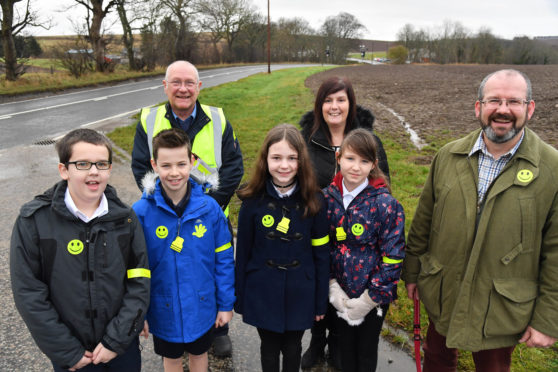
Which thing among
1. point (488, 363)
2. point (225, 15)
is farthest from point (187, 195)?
point (225, 15)

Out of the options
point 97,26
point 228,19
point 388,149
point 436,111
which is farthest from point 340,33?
point 388,149

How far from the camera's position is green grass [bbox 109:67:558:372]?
121 inches

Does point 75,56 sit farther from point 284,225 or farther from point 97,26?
point 284,225

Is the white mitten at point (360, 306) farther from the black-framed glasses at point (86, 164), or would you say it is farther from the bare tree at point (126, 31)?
the bare tree at point (126, 31)

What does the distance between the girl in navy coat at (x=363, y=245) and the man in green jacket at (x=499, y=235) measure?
0.98 ft

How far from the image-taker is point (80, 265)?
6.65 ft

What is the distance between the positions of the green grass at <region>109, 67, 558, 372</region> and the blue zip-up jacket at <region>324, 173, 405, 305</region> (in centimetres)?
115

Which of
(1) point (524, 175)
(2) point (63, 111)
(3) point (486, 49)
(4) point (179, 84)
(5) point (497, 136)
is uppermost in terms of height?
(3) point (486, 49)

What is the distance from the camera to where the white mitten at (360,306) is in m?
2.42

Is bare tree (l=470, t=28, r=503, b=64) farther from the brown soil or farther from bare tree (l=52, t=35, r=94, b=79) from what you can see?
bare tree (l=52, t=35, r=94, b=79)

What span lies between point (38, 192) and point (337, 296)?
6046mm

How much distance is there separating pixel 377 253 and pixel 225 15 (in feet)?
171

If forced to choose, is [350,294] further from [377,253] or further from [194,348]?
[194,348]

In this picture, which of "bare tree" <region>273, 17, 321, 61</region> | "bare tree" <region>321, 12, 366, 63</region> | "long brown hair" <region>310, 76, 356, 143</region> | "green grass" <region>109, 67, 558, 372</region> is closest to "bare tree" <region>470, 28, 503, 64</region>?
"bare tree" <region>321, 12, 366, 63</region>
